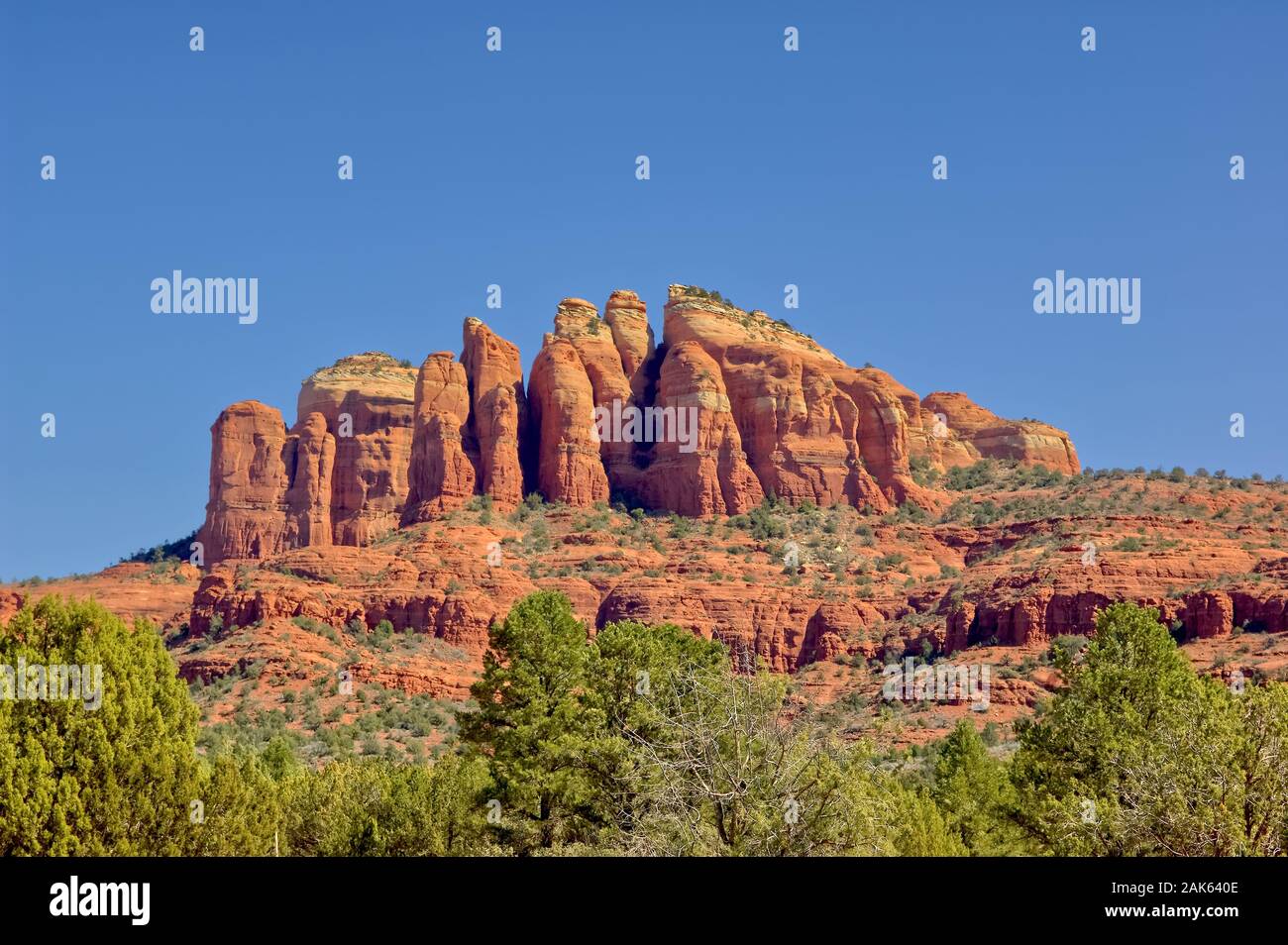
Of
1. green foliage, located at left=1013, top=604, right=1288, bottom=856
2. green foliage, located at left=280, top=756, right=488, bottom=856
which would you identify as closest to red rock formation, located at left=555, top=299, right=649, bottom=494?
green foliage, located at left=280, top=756, right=488, bottom=856

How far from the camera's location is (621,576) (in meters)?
128

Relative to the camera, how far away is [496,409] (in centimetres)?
14725

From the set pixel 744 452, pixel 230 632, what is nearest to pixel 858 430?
pixel 744 452

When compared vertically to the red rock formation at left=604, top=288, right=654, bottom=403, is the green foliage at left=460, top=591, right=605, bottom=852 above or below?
below

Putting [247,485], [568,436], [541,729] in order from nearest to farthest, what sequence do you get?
[541,729]
[568,436]
[247,485]

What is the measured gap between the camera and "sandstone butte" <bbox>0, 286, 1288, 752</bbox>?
10975 cm

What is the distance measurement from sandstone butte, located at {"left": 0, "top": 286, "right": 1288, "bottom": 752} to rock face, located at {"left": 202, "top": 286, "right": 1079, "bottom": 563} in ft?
1.00

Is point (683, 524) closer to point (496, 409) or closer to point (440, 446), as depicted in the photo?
point (496, 409)

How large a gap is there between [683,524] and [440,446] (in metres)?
25.6

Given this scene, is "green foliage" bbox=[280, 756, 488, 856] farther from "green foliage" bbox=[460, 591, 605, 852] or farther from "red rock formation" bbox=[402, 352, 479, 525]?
"red rock formation" bbox=[402, 352, 479, 525]

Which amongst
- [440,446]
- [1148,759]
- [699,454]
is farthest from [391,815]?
[699,454]

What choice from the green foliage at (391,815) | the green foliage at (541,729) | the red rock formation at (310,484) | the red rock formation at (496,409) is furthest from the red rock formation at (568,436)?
the green foliage at (541,729)

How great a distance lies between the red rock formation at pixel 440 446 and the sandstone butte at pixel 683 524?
0.31m
